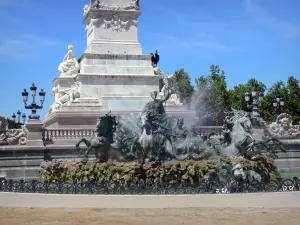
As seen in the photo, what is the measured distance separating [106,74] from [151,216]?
72.5ft

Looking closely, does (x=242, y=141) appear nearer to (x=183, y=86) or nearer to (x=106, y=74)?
(x=106, y=74)

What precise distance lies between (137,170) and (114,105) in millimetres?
13269

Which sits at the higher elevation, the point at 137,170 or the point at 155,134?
the point at 155,134

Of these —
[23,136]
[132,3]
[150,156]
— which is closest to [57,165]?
[150,156]

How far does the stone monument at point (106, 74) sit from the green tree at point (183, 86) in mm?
33153

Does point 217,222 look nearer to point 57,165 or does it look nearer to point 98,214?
point 98,214

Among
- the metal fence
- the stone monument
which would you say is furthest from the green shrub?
the stone monument

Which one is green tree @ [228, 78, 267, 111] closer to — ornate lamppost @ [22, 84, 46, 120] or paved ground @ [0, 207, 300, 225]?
ornate lamppost @ [22, 84, 46, 120]

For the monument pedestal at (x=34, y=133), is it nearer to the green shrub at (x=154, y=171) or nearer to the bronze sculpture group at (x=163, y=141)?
the bronze sculpture group at (x=163, y=141)

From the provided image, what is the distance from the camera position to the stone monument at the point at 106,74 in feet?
103

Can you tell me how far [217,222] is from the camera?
437 inches

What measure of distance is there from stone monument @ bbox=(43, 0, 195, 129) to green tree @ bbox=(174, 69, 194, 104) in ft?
109

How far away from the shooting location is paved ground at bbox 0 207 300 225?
11.1 meters

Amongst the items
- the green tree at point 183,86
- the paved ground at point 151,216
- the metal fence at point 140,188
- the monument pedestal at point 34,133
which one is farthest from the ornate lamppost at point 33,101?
the green tree at point 183,86
